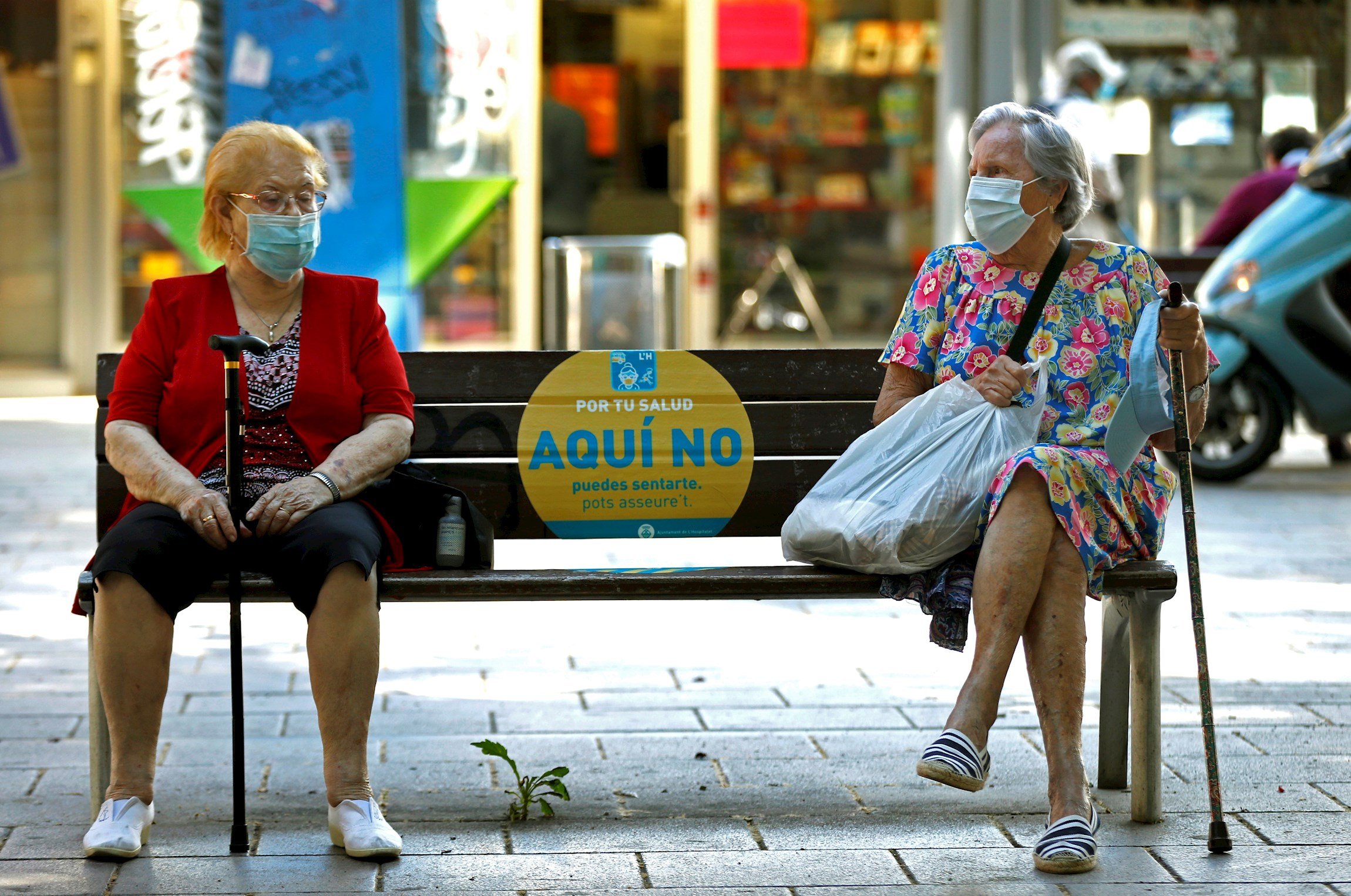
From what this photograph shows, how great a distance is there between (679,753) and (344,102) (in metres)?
4.54

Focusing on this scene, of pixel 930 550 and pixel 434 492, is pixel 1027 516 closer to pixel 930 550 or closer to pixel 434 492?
pixel 930 550

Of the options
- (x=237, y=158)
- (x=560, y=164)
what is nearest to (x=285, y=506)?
(x=237, y=158)

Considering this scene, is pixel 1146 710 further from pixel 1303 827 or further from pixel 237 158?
pixel 237 158

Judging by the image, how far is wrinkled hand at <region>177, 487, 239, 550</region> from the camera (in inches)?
137

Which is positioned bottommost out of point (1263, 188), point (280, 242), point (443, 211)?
point (280, 242)

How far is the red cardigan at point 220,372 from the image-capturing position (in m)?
3.71

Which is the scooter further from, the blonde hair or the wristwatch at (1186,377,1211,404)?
the blonde hair

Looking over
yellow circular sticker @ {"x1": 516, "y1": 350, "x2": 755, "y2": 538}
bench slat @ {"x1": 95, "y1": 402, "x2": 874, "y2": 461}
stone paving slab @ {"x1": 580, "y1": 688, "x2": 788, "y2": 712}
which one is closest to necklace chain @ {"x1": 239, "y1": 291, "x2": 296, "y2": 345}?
bench slat @ {"x1": 95, "y1": 402, "x2": 874, "y2": 461}

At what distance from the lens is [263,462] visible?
3758mm

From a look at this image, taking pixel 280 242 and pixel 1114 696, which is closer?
pixel 280 242

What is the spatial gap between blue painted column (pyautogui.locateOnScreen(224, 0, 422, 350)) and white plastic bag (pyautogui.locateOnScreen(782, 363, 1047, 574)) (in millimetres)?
4447

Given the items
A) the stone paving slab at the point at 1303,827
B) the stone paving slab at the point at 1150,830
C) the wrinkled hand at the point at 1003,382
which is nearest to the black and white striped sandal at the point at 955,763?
the stone paving slab at the point at 1150,830

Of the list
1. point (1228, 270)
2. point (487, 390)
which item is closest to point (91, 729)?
point (487, 390)

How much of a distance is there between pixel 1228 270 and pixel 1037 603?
5.85 metres
